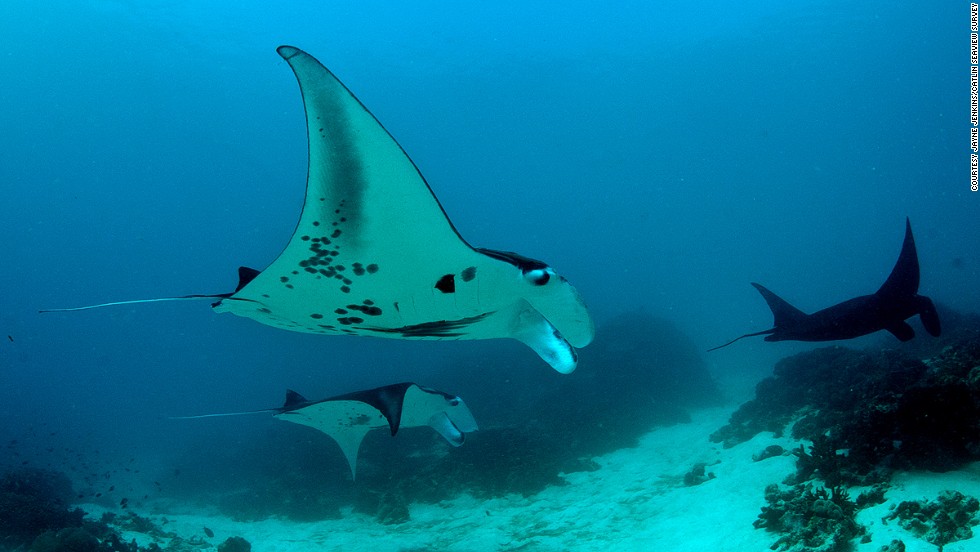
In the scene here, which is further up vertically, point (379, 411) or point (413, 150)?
point (413, 150)

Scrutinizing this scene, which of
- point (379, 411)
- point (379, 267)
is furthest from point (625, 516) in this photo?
point (379, 267)

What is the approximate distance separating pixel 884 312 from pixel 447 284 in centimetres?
560

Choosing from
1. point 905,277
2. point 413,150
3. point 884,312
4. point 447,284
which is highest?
point 413,150

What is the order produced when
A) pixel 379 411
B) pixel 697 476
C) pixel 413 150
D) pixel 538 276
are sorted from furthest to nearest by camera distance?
pixel 413 150 < pixel 697 476 < pixel 379 411 < pixel 538 276

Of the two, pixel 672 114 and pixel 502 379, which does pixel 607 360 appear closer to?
pixel 502 379

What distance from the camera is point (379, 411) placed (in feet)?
21.3

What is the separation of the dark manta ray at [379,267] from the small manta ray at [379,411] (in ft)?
7.65

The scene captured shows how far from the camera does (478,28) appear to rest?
2063 inches

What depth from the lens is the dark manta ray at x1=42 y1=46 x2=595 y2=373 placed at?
2213 mm

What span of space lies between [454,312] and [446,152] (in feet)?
266

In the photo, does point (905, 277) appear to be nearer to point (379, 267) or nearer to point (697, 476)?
point (697, 476)

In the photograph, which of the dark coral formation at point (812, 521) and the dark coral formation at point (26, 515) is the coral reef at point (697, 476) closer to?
the dark coral formation at point (812, 521)

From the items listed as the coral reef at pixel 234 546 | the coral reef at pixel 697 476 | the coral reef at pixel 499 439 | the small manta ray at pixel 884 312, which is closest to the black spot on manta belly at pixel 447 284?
the small manta ray at pixel 884 312

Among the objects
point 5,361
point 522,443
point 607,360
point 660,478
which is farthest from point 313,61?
point 5,361
